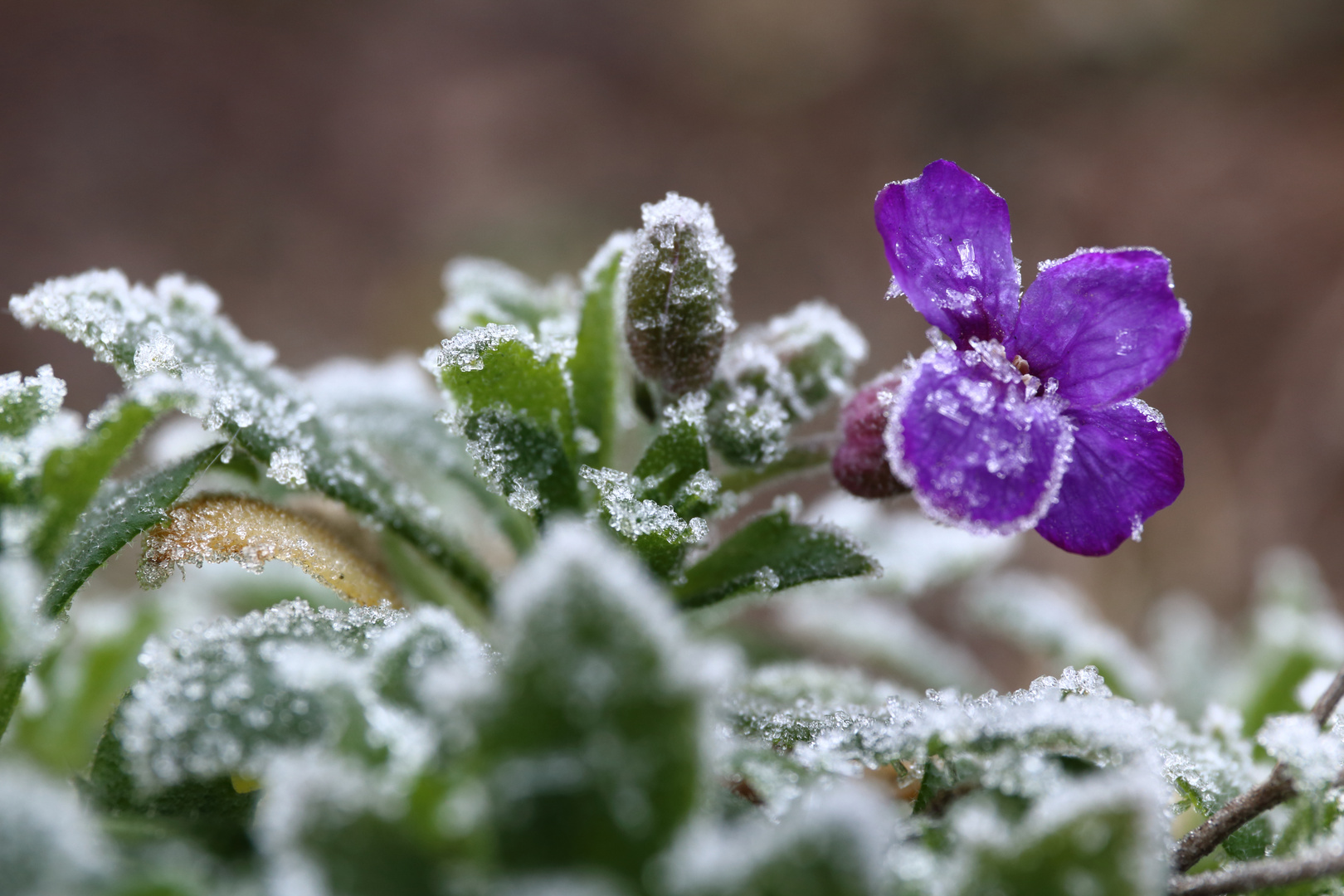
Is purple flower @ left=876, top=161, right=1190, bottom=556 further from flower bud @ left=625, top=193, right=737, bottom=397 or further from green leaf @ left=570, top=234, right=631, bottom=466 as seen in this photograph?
green leaf @ left=570, top=234, right=631, bottom=466

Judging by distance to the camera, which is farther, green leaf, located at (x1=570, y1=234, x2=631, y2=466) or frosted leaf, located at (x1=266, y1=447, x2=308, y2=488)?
green leaf, located at (x1=570, y1=234, x2=631, y2=466)

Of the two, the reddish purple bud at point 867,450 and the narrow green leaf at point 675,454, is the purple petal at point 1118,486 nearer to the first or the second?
the reddish purple bud at point 867,450

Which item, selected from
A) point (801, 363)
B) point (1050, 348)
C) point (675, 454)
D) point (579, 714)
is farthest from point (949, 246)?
point (579, 714)

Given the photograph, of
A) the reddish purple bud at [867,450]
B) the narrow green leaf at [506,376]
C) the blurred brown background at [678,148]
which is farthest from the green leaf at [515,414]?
the blurred brown background at [678,148]

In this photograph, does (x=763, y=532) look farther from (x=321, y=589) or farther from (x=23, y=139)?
(x=23, y=139)

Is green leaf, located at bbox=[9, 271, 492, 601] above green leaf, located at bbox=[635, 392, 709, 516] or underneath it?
above

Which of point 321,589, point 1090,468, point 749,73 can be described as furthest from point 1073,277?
point 749,73

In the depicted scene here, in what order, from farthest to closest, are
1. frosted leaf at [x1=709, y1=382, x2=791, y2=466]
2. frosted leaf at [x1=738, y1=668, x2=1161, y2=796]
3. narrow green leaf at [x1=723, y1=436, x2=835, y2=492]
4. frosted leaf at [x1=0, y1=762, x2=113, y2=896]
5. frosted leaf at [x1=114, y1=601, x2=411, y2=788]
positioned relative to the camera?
1. narrow green leaf at [x1=723, y1=436, x2=835, y2=492]
2. frosted leaf at [x1=709, y1=382, x2=791, y2=466]
3. frosted leaf at [x1=738, y1=668, x2=1161, y2=796]
4. frosted leaf at [x1=114, y1=601, x2=411, y2=788]
5. frosted leaf at [x1=0, y1=762, x2=113, y2=896]

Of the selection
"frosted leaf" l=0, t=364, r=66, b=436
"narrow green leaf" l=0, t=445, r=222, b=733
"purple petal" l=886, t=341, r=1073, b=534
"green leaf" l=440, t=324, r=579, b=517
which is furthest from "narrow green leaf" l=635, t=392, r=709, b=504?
"frosted leaf" l=0, t=364, r=66, b=436
